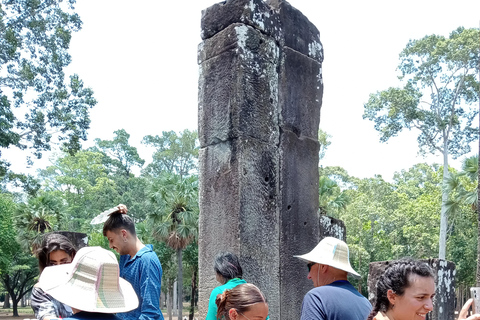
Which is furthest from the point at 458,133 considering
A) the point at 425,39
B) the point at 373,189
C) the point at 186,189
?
the point at 186,189

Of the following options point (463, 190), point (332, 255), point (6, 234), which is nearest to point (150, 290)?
point (332, 255)

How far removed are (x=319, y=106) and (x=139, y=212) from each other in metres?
42.5

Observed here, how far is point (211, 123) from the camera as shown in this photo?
4707 mm

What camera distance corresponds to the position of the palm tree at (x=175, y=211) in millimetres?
24828

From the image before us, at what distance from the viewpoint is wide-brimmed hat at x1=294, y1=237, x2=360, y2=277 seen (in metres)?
3.10

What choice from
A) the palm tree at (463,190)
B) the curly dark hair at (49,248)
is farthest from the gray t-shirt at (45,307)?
the palm tree at (463,190)

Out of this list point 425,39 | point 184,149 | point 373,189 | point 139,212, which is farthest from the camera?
point 184,149

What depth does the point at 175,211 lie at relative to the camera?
2528 centimetres

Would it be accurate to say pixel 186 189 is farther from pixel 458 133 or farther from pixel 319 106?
pixel 319 106

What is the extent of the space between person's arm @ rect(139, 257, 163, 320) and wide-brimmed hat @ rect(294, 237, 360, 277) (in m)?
0.92

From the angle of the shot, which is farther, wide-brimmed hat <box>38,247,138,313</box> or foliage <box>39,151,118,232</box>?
foliage <box>39,151,118,232</box>

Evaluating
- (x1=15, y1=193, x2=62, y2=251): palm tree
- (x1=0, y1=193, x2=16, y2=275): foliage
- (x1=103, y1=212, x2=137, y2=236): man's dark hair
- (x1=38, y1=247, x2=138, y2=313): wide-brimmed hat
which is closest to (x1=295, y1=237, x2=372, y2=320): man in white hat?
(x1=38, y1=247, x2=138, y2=313): wide-brimmed hat

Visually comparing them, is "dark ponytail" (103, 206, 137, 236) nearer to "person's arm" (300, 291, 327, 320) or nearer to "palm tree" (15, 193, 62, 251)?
"person's arm" (300, 291, 327, 320)

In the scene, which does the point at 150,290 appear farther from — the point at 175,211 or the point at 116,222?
the point at 175,211
